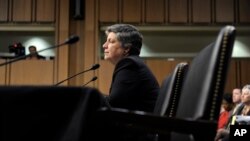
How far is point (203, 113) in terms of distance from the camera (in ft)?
4.50

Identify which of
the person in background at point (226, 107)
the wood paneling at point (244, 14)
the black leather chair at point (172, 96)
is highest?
the wood paneling at point (244, 14)

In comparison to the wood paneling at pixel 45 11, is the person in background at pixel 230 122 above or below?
below

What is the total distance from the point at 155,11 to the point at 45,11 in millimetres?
2461

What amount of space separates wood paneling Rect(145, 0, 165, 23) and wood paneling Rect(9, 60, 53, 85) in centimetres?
241

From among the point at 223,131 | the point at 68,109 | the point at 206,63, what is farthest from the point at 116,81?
the point at 223,131

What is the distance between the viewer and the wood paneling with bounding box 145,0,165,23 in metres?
9.11

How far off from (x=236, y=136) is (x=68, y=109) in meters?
2.04

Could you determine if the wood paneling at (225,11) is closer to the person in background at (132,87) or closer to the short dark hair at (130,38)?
the short dark hair at (130,38)

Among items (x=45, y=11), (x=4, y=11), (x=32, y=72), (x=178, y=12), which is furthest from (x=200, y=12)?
(x=4, y=11)

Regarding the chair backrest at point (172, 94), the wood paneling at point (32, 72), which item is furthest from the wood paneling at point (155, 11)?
the chair backrest at point (172, 94)

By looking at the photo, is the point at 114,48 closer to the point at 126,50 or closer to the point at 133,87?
the point at 126,50

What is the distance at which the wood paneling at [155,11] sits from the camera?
9.11m

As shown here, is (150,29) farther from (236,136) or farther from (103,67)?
(236,136)

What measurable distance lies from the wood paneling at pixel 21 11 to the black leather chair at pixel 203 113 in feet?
26.5
